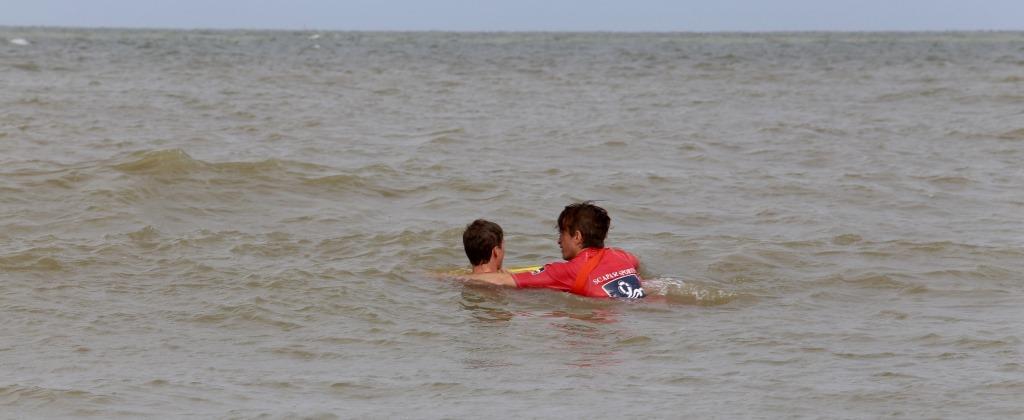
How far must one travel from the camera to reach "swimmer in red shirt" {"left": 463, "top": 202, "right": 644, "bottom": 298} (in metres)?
8.17

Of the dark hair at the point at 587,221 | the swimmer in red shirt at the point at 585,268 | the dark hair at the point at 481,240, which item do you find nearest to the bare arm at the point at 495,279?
the swimmer in red shirt at the point at 585,268

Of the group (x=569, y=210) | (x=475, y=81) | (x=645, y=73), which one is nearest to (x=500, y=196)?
(x=569, y=210)

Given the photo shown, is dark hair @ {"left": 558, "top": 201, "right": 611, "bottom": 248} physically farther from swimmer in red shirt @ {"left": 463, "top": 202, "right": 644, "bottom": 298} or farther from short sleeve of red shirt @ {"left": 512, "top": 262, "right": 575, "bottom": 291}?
short sleeve of red shirt @ {"left": 512, "top": 262, "right": 575, "bottom": 291}

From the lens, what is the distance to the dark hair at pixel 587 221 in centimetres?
829

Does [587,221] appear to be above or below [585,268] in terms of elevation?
above

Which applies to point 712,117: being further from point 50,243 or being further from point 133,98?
point 50,243

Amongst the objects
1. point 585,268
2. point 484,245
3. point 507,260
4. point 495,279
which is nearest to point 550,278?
point 585,268

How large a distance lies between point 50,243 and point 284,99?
492 inches

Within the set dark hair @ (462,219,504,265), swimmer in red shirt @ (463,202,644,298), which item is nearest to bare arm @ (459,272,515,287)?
swimmer in red shirt @ (463,202,644,298)

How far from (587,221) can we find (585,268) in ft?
0.96

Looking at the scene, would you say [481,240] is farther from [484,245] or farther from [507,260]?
[507,260]

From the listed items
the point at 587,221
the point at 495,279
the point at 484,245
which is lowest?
the point at 495,279

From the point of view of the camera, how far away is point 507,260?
9.73m

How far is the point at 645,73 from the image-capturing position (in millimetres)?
32062
